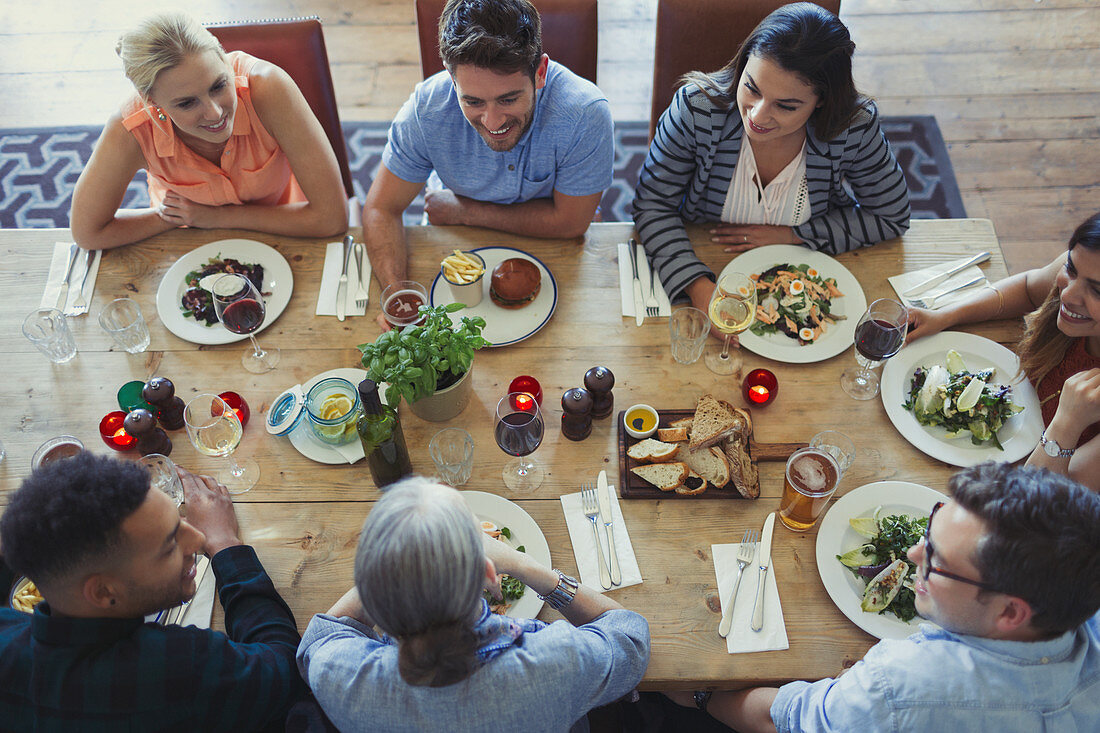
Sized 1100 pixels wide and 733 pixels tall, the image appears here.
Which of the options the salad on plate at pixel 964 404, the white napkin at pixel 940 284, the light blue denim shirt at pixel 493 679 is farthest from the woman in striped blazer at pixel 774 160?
the light blue denim shirt at pixel 493 679

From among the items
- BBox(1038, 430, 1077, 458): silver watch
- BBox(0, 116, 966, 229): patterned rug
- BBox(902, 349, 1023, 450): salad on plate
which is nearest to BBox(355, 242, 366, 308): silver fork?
BBox(902, 349, 1023, 450): salad on plate

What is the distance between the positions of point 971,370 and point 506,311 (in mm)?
1098

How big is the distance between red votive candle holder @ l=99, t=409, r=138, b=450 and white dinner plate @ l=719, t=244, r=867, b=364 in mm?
1411

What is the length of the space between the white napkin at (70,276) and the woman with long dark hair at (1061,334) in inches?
80.5

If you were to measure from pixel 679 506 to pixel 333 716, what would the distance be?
2.54 ft

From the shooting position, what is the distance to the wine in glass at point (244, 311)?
5.77 feet

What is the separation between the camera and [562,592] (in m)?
1.43

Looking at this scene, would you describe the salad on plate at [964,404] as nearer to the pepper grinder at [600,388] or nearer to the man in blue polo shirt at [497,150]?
the pepper grinder at [600,388]

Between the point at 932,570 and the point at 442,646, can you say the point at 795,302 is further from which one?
the point at 442,646

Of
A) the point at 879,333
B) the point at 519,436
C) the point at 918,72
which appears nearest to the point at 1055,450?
the point at 879,333

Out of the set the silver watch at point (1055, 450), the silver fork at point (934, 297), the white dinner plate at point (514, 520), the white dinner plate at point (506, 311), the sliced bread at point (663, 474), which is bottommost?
→ the white dinner plate at point (514, 520)

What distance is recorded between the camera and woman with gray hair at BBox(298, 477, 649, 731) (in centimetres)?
107

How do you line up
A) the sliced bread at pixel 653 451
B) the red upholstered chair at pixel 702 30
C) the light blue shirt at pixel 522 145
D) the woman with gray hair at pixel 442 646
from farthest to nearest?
the red upholstered chair at pixel 702 30 < the light blue shirt at pixel 522 145 < the sliced bread at pixel 653 451 < the woman with gray hair at pixel 442 646

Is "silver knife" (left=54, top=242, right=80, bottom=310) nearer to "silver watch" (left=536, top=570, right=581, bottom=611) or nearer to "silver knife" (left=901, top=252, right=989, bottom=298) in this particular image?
"silver watch" (left=536, top=570, right=581, bottom=611)
